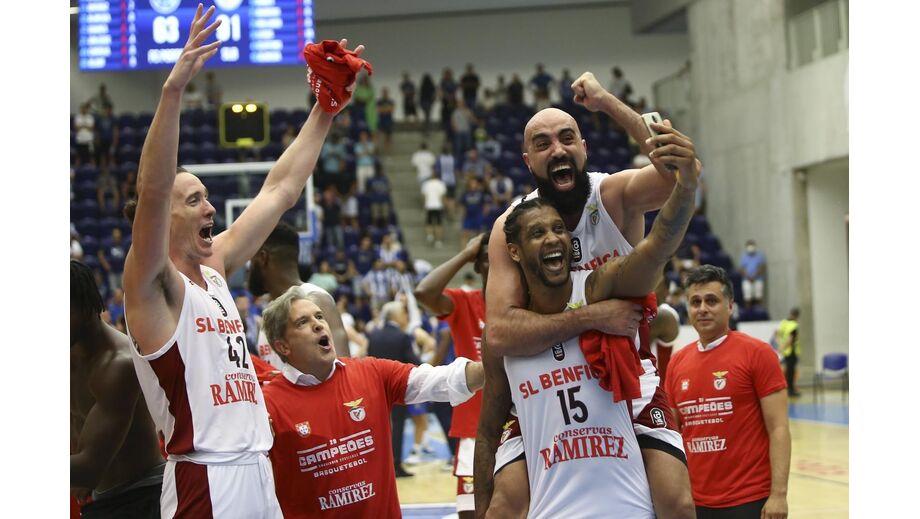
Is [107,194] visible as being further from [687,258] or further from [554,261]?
[554,261]

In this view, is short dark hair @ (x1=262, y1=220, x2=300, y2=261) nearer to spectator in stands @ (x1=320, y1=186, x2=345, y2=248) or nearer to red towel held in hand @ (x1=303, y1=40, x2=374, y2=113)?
red towel held in hand @ (x1=303, y1=40, x2=374, y2=113)

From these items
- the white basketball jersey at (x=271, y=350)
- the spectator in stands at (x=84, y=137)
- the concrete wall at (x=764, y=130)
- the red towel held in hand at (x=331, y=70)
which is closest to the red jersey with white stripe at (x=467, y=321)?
the white basketball jersey at (x=271, y=350)

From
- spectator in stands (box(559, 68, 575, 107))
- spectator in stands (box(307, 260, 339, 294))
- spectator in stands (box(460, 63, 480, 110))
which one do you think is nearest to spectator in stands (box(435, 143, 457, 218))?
spectator in stands (box(460, 63, 480, 110))

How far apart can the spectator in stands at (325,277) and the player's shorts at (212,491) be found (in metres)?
13.0

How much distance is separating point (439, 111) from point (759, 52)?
382 inches

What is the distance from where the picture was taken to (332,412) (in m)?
4.71

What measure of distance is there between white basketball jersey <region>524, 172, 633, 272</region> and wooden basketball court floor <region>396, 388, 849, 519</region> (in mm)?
5495

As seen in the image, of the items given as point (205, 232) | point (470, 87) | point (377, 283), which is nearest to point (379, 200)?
point (377, 283)

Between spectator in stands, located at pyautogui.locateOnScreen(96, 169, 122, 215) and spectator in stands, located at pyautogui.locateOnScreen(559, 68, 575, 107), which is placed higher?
spectator in stands, located at pyautogui.locateOnScreen(559, 68, 575, 107)

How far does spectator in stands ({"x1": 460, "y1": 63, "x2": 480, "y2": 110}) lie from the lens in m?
28.6

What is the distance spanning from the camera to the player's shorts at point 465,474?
701 centimetres

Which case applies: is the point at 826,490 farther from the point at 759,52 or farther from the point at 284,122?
the point at 284,122
